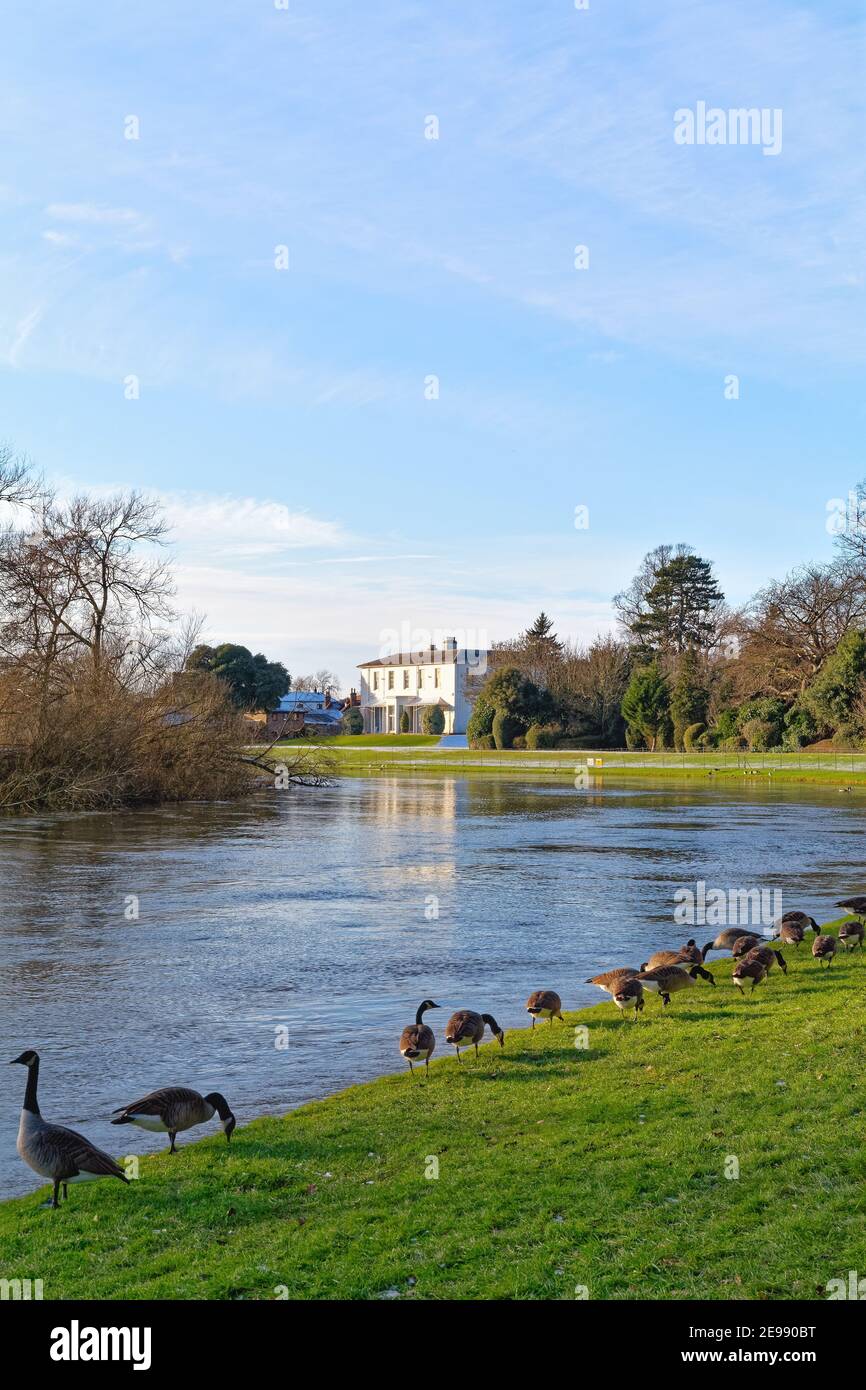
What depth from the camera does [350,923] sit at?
18.4 metres

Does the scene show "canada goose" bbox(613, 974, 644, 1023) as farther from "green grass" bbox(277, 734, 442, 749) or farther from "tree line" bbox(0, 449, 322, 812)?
"green grass" bbox(277, 734, 442, 749)

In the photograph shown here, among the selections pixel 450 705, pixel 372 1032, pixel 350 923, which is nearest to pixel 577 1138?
pixel 372 1032

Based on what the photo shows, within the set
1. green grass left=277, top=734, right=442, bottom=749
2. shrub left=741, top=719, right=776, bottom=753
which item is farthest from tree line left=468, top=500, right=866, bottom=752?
green grass left=277, top=734, right=442, bottom=749

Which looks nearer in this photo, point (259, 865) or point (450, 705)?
point (259, 865)

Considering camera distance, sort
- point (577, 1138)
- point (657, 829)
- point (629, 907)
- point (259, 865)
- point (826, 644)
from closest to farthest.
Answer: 1. point (577, 1138)
2. point (629, 907)
3. point (259, 865)
4. point (657, 829)
5. point (826, 644)

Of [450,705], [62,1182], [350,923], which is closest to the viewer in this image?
[62,1182]

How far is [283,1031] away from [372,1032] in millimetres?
903

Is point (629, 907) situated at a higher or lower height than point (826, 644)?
lower

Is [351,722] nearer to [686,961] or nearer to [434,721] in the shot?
[434,721]

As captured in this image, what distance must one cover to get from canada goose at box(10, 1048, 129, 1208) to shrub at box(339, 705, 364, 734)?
431ft

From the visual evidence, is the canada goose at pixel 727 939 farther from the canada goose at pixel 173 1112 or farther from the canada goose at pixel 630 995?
the canada goose at pixel 173 1112

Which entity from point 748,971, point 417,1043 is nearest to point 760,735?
point 748,971

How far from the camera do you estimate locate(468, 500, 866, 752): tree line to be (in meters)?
67.5

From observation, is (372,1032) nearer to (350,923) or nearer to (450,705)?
(350,923)
